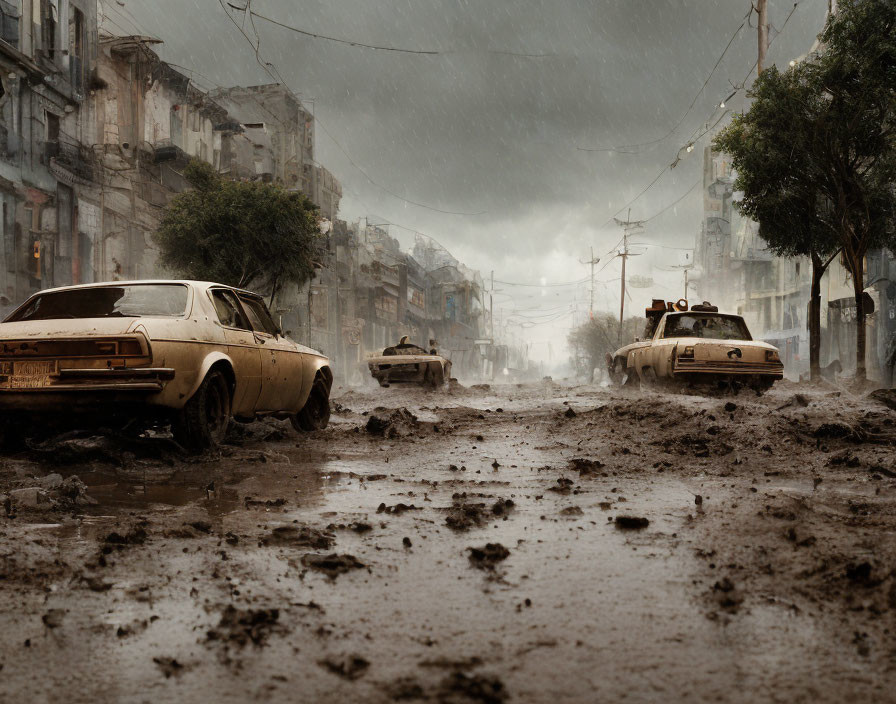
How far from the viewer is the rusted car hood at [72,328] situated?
18.9 ft

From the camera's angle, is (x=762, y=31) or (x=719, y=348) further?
(x=762, y=31)

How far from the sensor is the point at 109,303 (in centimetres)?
652

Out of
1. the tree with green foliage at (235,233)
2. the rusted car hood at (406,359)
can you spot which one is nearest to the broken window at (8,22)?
the tree with green foliage at (235,233)

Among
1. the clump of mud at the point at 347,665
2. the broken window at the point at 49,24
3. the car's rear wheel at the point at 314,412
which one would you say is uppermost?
the broken window at the point at 49,24

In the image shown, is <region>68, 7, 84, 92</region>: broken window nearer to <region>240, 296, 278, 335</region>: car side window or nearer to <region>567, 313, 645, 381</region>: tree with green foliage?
<region>240, 296, 278, 335</region>: car side window

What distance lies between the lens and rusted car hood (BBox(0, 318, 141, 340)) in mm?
5773

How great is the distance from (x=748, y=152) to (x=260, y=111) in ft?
129

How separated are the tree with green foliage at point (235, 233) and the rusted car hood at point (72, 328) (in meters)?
19.4

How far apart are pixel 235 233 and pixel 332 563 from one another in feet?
78.3

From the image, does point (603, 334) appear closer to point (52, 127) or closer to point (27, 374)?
point (52, 127)

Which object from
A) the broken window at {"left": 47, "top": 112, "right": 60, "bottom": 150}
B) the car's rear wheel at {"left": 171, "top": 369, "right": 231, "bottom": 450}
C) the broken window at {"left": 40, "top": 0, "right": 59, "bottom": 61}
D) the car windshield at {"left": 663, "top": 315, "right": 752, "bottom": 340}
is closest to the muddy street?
the car's rear wheel at {"left": 171, "top": 369, "right": 231, "bottom": 450}

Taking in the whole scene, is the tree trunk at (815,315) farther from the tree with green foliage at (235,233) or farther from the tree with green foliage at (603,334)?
the tree with green foliage at (603,334)

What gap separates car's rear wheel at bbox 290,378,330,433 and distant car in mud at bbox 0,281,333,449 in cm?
159

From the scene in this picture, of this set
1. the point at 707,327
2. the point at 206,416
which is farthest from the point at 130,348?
the point at 707,327
